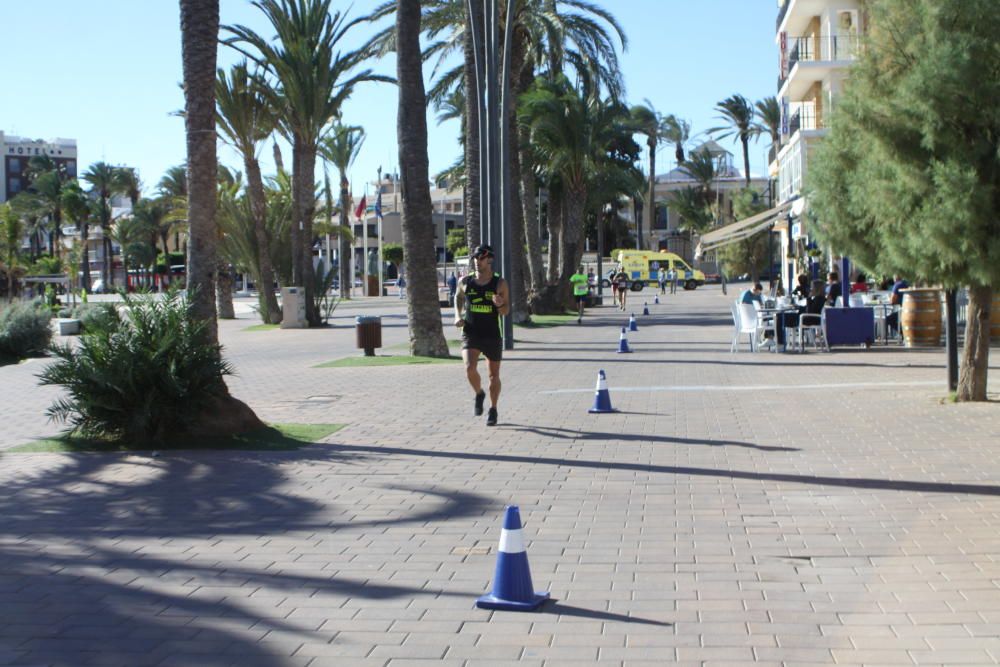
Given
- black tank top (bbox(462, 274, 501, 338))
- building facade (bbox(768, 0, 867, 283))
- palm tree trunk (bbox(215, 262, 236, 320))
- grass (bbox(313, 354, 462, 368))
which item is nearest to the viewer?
black tank top (bbox(462, 274, 501, 338))

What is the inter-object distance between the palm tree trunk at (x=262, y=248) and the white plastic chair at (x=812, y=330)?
2111 centimetres

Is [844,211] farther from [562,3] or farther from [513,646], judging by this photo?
[562,3]

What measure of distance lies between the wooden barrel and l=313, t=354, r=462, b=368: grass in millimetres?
8518

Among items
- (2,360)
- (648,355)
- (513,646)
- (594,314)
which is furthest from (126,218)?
(513,646)

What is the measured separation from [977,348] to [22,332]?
1991 cm

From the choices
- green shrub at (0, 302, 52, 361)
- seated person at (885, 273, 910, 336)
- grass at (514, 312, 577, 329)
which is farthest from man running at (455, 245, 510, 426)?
grass at (514, 312, 577, 329)

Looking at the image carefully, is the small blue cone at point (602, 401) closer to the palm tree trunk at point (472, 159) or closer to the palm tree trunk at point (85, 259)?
the palm tree trunk at point (472, 159)

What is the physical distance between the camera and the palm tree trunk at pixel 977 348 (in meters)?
11.7

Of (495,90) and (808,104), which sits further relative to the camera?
(808,104)

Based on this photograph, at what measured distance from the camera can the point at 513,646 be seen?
4.63 m

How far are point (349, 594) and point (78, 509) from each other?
10.3ft

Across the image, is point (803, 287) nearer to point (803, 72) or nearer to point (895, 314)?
point (895, 314)

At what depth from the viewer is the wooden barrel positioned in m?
20.3

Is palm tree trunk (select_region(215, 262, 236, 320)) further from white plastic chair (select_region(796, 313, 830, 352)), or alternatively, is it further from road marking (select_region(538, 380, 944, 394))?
road marking (select_region(538, 380, 944, 394))
